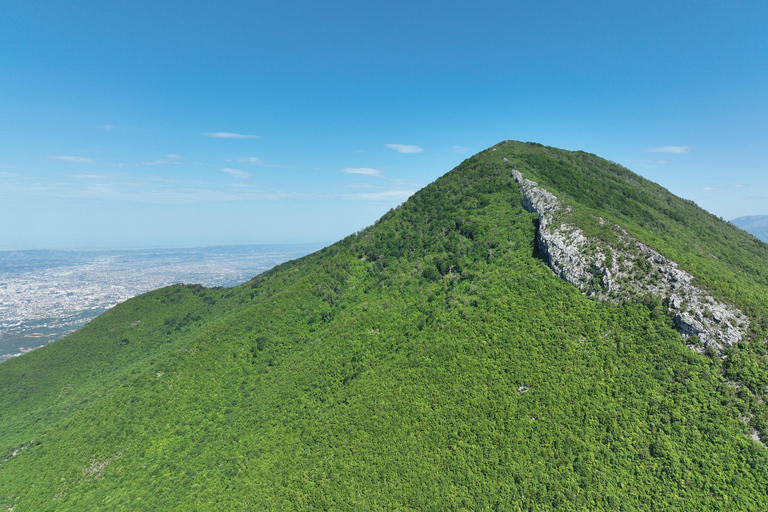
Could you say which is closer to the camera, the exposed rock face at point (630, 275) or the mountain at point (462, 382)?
the mountain at point (462, 382)

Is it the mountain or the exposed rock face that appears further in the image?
the exposed rock face

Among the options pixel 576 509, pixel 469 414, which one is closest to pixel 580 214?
pixel 469 414

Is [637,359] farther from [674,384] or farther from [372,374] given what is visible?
[372,374]

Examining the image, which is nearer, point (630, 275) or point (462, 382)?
point (630, 275)

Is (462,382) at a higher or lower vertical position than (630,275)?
lower
